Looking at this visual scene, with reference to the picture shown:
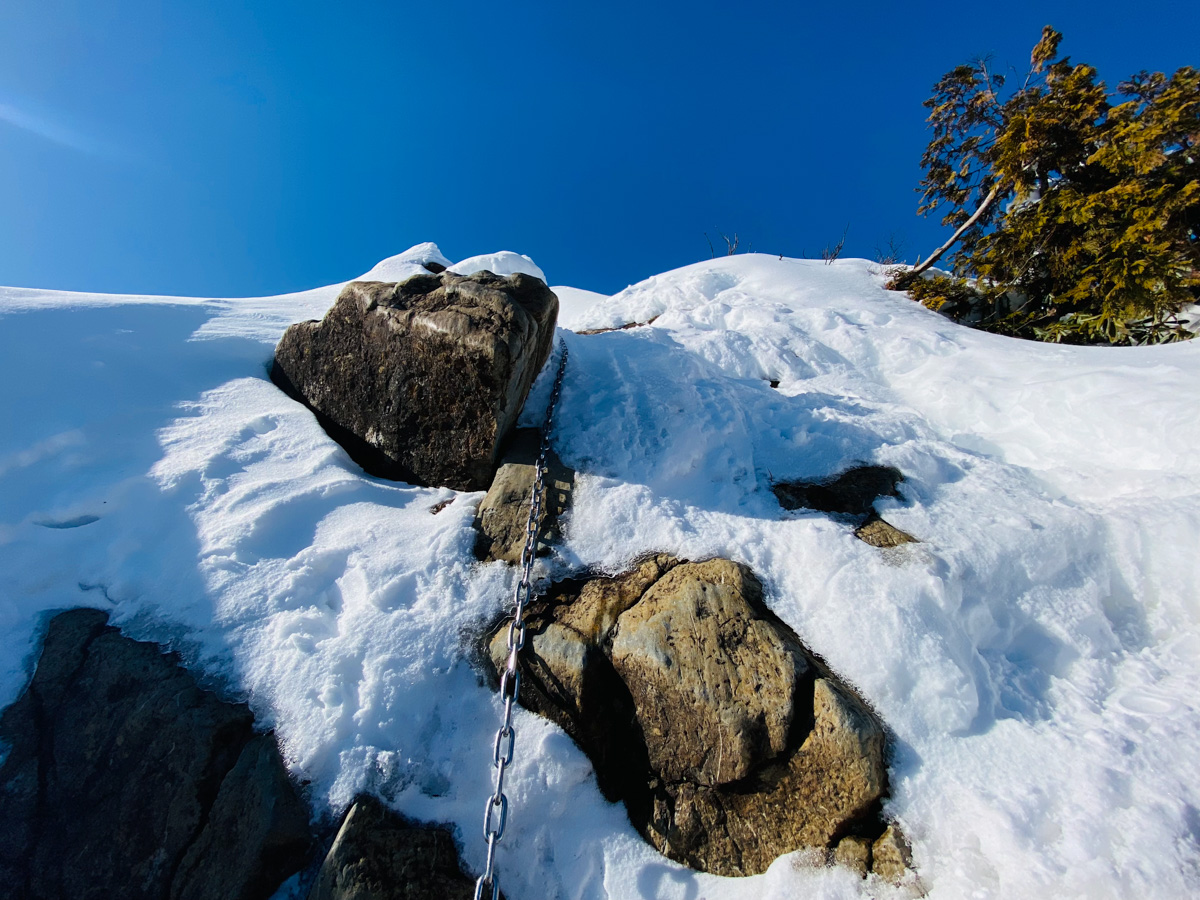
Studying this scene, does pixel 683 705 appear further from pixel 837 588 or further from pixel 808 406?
pixel 808 406

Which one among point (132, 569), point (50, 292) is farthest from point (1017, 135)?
point (50, 292)

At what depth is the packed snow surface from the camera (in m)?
2.05

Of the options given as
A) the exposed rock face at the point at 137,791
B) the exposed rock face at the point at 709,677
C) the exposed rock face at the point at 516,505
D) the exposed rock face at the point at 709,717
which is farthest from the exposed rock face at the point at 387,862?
the exposed rock face at the point at 516,505

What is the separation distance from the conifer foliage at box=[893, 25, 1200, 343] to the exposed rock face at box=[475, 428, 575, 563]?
306 inches

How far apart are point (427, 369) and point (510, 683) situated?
259 centimetres

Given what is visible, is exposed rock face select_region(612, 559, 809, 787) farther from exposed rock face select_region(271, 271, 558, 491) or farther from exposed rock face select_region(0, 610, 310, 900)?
exposed rock face select_region(271, 271, 558, 491)

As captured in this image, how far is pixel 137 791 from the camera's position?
222cm

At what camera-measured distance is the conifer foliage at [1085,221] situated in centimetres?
618

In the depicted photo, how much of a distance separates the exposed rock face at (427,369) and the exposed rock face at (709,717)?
1622mm

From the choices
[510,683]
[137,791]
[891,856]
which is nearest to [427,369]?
[510,683]

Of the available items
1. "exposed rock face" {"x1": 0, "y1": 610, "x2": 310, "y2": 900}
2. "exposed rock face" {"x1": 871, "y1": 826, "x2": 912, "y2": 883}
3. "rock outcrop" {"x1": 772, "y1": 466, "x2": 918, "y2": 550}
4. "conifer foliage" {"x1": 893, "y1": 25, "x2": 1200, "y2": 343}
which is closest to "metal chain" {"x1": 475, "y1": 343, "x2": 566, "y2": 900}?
"exposed rock face" {"x1": 0, "y1": 610, "x2": 310, "y2": 900}

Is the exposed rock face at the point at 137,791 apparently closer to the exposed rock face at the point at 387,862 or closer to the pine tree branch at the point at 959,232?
the exposed rock face at the point at 387,862

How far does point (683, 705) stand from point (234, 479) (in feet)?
11.2

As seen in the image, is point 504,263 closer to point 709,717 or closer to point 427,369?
point 427,369
